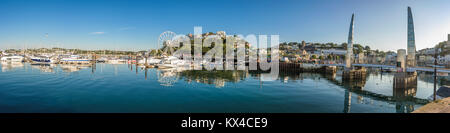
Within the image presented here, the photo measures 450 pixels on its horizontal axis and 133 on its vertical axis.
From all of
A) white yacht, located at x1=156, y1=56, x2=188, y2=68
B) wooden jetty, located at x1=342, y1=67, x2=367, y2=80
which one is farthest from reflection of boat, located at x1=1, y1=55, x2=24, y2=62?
wooden jetty, located at x1=342, y1=67, x2=367, y2=80

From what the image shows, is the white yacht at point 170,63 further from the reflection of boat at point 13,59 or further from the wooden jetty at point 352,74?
the reflection of boat at point 13,59

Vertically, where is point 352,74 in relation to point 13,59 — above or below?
below

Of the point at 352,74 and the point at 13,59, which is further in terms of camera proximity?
the point at 13,59

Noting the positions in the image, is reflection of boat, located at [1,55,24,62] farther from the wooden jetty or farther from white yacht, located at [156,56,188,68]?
the wooden jetty

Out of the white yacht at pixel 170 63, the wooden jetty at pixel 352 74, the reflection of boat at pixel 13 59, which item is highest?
the reflection of boat at pixel 13 59

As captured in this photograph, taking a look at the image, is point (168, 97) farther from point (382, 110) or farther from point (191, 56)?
point (191, 56)

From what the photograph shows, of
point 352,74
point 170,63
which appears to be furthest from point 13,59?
point 352,74

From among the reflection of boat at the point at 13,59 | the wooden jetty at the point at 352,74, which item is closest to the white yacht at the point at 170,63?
the wooden jetty at the point at 352,74

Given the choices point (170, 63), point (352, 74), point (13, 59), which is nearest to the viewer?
point (352, 74)

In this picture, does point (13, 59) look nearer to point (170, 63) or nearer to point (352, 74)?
point (170, 63)

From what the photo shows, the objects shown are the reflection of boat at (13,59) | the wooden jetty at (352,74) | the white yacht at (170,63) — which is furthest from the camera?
the reflection of boat at (13,59)

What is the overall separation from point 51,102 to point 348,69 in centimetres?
3875
